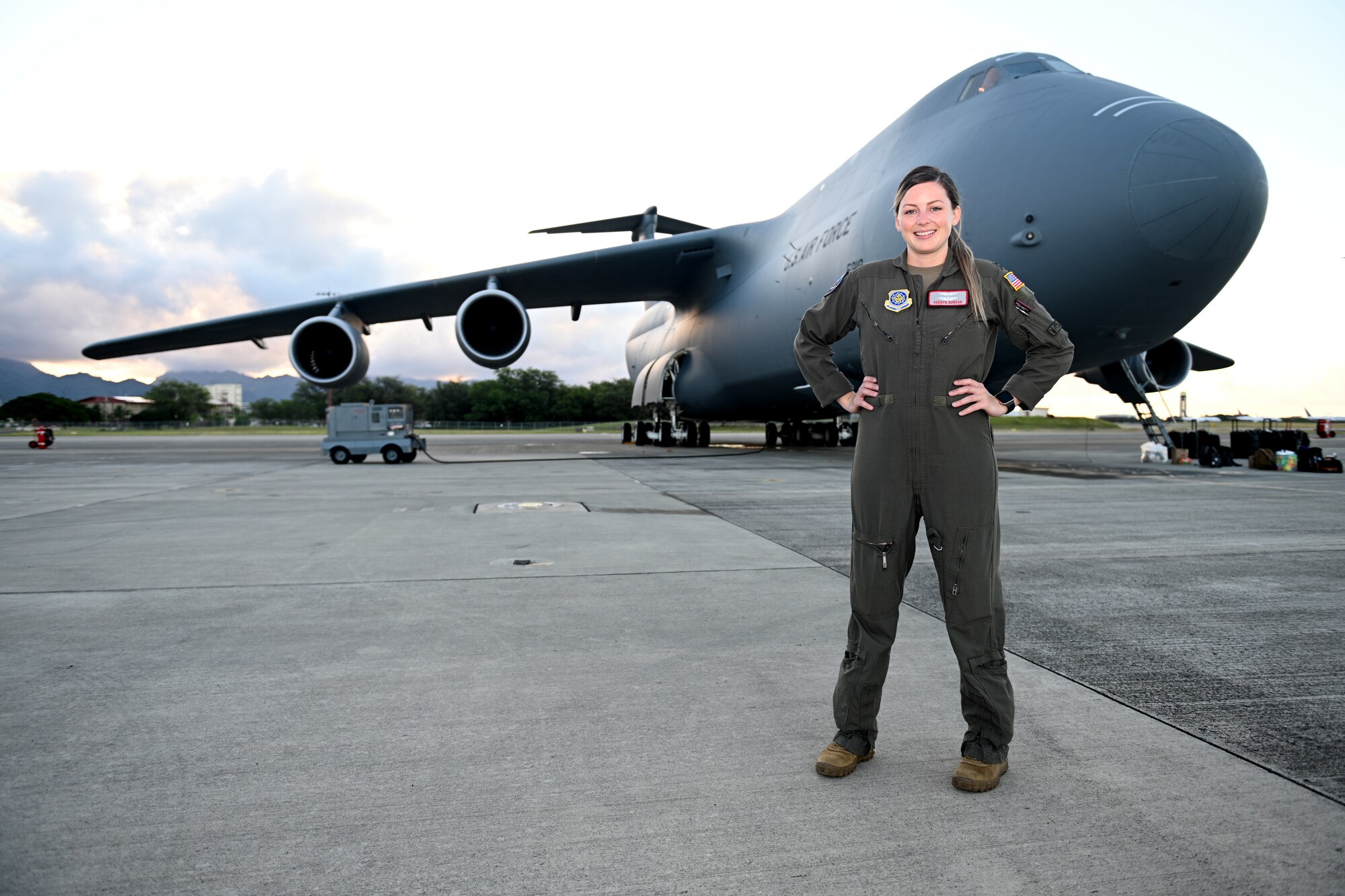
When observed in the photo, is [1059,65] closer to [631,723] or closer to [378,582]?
[378,582]

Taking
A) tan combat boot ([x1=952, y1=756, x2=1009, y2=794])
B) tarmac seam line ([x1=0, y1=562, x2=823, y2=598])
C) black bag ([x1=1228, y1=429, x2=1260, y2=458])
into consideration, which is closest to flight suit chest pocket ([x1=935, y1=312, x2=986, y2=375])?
tan combat boot ([x1=952, y1=756, x2=1009, y2=794])

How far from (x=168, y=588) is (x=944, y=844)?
4036 millimetres

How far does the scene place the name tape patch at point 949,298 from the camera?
218 cm

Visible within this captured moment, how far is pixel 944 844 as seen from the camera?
1755 mm

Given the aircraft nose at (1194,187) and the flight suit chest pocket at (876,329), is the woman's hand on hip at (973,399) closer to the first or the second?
the flight suit chest pocket at (876,329)

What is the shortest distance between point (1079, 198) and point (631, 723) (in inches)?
313

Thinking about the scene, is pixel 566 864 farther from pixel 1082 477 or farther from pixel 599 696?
pixel 1082 477

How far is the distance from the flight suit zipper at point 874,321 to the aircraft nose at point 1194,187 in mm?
7206

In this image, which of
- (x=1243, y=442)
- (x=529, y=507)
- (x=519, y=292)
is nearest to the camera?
(x=529, y=507)

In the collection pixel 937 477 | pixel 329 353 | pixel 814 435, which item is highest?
pixel 329 353

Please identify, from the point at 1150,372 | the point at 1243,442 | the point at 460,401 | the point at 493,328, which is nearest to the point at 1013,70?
the point at 1150,372

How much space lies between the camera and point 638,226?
982 inches

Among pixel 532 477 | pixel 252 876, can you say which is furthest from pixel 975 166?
pixel 252 876

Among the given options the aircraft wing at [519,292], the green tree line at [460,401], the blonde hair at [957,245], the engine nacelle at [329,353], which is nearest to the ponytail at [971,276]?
the blonde hair at [957,245]
